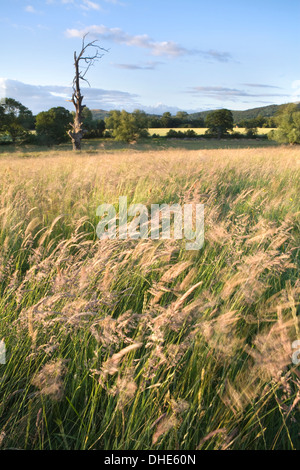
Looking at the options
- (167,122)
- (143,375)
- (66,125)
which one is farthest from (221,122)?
(143,375)

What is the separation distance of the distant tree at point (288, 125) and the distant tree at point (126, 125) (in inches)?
797

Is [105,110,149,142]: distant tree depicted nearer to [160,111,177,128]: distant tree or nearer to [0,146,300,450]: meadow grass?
[160,111,177,128]: distant tree

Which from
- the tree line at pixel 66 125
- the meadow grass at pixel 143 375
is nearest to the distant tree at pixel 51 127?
the tree line at pixel 66 125

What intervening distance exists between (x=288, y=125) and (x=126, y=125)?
22672 mm

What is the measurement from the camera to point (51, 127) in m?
38.8

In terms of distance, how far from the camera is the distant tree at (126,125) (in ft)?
139

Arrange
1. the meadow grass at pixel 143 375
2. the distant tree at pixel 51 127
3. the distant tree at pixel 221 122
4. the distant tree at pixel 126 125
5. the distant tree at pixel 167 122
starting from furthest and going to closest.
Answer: the distant tree at pixel 167 122, the distant tree at pixel 221 122, the distant tree at pixel 126 125, the distant tree at pixel 51 127, the meadow grass at pixel 143 375

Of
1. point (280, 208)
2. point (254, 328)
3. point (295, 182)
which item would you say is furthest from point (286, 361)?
point (295, 182)

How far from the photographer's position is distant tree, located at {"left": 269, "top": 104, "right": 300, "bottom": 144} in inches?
1537

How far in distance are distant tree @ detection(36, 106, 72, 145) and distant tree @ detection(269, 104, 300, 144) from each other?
2980 centimetres

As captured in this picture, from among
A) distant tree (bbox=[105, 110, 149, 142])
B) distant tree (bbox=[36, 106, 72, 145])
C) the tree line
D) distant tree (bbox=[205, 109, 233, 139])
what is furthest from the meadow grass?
distant tree (bbox=[205, 109, 233, 139])

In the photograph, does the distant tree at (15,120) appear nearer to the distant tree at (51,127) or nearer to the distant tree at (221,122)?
the distant tree at (51,127)

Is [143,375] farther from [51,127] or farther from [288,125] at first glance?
[288,125]
